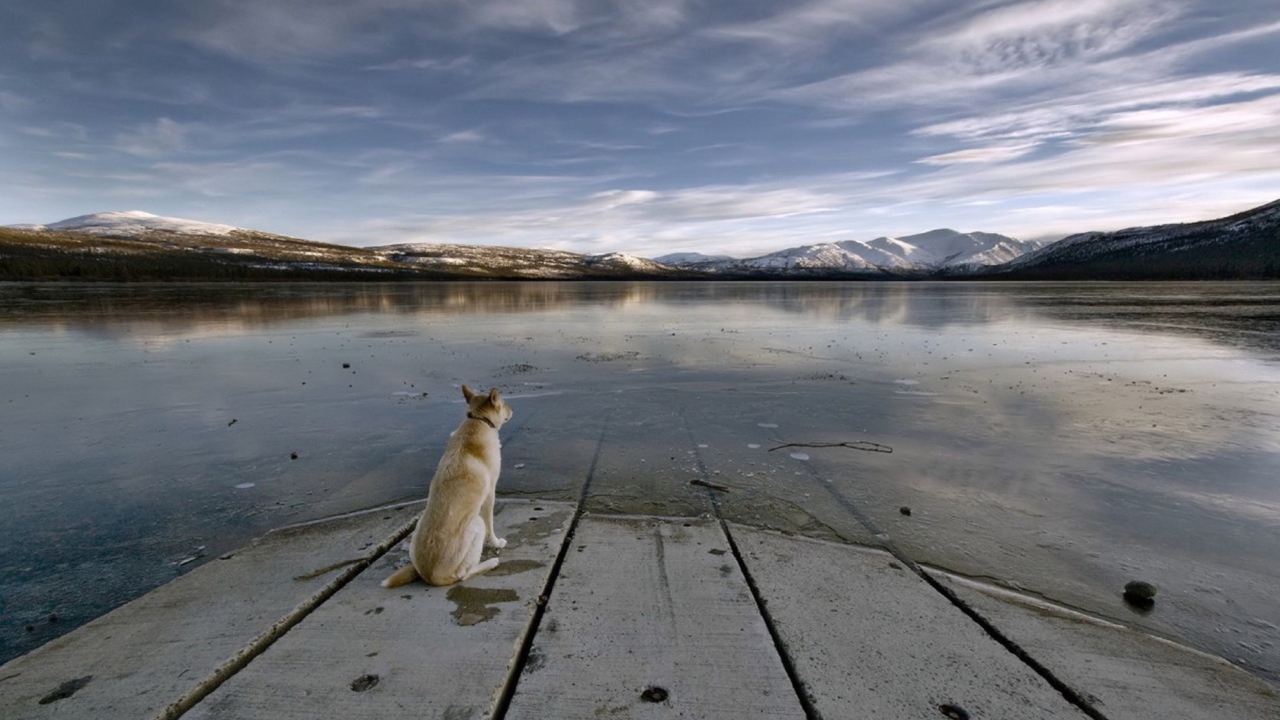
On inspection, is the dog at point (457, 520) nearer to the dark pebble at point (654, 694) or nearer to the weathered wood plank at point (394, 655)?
the weathered wood plank at point (394, 655)

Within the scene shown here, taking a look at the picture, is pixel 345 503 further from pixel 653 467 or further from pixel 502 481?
pixel 653 467

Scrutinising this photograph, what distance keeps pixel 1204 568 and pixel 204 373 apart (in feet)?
56.6

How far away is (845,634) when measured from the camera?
348 centimetres

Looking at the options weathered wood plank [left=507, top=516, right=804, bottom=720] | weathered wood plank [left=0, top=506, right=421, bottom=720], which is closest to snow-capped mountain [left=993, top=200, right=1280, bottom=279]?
weathered wood plank [left=507, top=516, right=804, bottom=720]

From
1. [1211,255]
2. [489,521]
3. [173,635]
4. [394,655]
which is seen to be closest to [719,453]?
[489,521]

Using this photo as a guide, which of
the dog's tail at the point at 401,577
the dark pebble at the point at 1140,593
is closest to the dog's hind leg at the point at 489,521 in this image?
the dog's tail at the point at 401,577

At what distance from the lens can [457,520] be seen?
4.08 metres

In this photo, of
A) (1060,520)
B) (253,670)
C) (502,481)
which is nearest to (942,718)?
(253,670)

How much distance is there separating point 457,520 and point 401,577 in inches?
21.3

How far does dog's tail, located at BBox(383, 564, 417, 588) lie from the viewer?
390 centimetres

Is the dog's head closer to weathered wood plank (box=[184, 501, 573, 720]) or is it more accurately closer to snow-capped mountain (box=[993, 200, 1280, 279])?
weathered wood plank (box=[184, 501, 573, 720])

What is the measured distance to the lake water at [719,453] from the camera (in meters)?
4.75

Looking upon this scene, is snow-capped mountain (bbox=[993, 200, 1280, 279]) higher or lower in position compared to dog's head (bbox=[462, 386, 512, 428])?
higher

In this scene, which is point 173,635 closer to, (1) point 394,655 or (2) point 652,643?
(1) point 394,655
